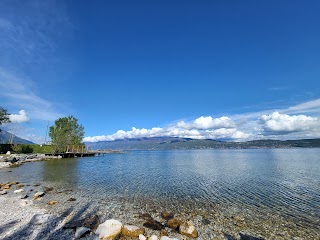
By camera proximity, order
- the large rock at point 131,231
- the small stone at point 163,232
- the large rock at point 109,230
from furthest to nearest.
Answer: the small stone at point 163,232 < the large rock at point 131,231 < the large rock at point 109,230

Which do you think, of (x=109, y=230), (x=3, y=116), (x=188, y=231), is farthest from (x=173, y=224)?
(x=3, y=116)

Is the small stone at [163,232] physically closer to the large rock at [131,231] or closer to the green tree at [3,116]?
the large rock at [131,231]

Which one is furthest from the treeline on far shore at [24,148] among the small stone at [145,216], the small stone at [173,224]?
the small stone at [173,224]

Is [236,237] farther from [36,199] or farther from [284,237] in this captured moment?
[36,199]

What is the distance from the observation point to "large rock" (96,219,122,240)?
1114 cm

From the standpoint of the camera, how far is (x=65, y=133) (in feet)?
328

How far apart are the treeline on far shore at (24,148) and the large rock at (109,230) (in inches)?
3200

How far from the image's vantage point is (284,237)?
12062mm

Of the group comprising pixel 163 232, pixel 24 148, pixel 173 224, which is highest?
pixel 24 148

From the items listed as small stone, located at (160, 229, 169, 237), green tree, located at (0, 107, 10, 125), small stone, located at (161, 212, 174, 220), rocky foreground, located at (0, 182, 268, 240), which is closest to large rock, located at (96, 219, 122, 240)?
rocky foreground, located at (0, 182, 268, 240)

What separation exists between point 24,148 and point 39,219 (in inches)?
3392

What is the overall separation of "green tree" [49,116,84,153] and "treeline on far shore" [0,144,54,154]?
6200 millimetres

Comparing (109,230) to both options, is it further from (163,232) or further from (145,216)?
(145,216)

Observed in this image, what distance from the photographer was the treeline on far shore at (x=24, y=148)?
2973 inches
